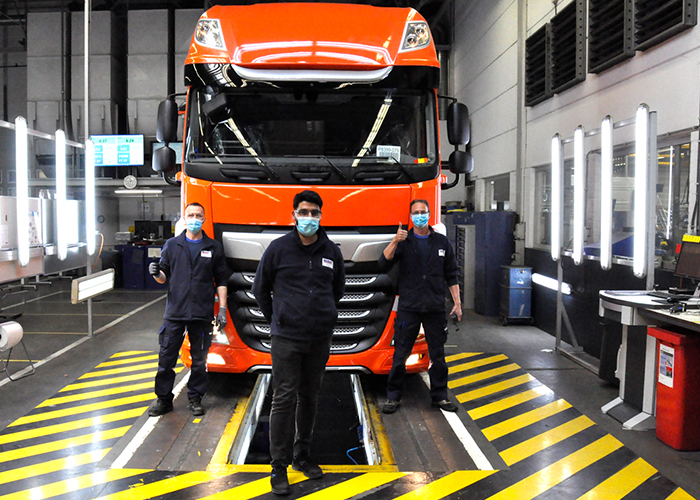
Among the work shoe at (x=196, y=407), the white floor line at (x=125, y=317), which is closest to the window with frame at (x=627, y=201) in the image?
the work shoe at (x=196, y=407)

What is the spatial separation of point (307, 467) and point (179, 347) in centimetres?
165

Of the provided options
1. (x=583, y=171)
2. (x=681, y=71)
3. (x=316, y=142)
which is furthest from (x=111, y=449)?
(x=681, y=71)

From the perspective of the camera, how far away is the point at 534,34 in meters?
8.60

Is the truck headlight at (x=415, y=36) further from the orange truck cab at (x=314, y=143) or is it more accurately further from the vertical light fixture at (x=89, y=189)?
the vertical light fixture at (x=89, y=189)

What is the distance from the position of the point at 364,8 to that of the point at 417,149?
1360mm

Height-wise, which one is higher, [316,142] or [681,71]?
[681,71]

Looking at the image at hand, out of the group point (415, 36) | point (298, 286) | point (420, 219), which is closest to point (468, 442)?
point (420, 219)

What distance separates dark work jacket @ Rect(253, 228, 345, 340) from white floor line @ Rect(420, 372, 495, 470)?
1.46m

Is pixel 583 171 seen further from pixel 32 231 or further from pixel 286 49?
pixel 32 231

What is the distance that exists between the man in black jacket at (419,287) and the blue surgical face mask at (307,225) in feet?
3.37

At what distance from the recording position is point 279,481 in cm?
338

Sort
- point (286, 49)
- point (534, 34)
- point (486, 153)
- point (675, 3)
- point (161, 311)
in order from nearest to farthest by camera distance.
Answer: point (286, 49) < point (675, 3) < point (534, 34) < point (161, 311) < point (486, 153)

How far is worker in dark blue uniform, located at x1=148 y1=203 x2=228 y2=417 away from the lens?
441 centimetres

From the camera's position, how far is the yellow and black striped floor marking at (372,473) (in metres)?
3.39
